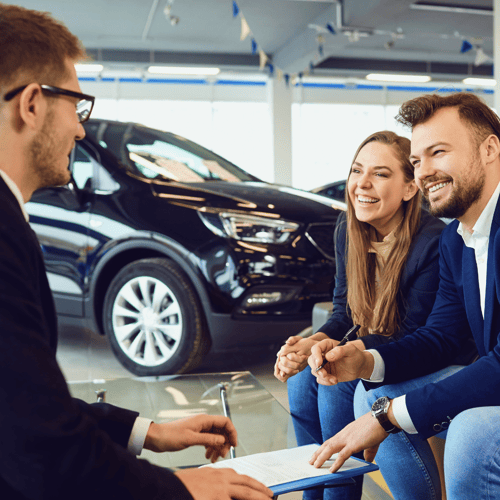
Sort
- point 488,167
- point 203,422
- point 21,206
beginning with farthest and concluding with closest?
point 488,167
point 203,422
point 21,206

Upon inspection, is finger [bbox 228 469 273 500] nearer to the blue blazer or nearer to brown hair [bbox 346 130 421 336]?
the blue blazer

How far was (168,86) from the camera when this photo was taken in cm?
1330

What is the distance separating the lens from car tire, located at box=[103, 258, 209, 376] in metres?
3.07

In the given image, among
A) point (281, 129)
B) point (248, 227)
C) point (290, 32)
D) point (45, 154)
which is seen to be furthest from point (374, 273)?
point (281, 129)

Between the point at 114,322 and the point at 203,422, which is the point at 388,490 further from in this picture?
the point at 114,322

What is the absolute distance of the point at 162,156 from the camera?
3611 mm

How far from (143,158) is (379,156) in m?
1.88

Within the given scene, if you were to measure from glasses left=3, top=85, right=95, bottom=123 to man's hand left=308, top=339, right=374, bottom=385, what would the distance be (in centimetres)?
84

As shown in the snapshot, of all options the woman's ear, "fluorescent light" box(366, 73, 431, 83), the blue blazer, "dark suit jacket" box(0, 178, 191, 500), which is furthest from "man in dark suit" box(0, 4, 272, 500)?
"fluorescent light" box(366, 73, 431, 83)

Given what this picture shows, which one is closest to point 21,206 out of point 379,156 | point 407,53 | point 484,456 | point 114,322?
point 484,456

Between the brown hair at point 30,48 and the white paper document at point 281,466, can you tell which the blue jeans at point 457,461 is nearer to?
the white paper document at point 281,466

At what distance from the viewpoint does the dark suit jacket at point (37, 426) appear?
0.71m

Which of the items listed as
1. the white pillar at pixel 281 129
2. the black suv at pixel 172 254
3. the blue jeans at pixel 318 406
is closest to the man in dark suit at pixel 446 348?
the blue jeans at pixel 318 406

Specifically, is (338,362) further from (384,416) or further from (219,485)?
(219,485)
